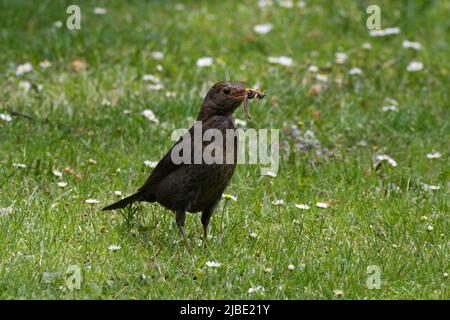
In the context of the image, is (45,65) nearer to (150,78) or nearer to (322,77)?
(150,78)

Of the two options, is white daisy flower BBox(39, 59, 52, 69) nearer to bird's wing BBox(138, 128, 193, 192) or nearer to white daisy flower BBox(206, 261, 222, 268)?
bird's wing BBox(138, 128, 193, 192)

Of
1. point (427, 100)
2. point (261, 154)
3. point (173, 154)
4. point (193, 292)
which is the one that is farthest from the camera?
point (427, 100)

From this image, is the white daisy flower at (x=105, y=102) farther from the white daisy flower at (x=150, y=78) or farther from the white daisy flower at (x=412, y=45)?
the white daisy flower at (x=412, y=45)

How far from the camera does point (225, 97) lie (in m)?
4.98

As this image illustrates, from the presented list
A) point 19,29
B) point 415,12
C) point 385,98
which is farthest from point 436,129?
point 19,29

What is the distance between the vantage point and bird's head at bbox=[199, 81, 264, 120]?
4.96m

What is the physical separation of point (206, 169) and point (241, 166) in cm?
147

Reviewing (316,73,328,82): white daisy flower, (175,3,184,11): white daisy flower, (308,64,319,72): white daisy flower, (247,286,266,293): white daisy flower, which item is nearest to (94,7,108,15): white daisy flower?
(175,3,184,11): white daisy flower

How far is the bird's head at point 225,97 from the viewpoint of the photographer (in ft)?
16.3

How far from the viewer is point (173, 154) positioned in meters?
5.13

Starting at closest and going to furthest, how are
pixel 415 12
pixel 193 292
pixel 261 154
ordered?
1. pixel 193 292
2. pixel 261 154
3. pixel 415 12

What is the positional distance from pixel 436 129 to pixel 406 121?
0.27 metres

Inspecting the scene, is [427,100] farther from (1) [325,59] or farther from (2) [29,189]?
(2) [29,189]

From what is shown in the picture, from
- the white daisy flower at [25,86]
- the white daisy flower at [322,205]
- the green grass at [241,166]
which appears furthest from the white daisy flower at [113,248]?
the white daisy flower at [25,86]
